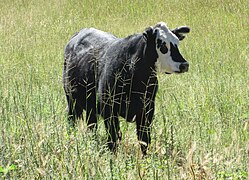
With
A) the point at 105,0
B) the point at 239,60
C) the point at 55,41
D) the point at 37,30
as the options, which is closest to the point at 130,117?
the point at 239,60

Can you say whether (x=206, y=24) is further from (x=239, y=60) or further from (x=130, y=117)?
(x=130, y=117)

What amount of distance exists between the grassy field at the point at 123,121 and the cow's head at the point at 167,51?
471 millimetres

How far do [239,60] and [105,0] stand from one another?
8.50m

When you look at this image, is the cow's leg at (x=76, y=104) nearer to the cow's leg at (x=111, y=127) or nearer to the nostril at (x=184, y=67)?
the cow's leg at (x=111, y=127)

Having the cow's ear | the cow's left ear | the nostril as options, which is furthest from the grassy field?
the cow's ear

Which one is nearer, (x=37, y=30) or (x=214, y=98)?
(x=214, y=98)

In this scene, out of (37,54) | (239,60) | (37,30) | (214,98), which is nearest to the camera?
(214,98)

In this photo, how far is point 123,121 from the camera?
6594mm

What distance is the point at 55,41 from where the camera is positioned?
1169 centimetres

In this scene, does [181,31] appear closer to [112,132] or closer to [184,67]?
[184,67]

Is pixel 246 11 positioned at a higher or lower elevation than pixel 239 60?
higher

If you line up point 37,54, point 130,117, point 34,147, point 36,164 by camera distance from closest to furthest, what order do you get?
point 36,164
point 34,147
point 130,117
point 37,54

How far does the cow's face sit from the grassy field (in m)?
0.47

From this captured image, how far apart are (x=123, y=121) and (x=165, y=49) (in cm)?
140
